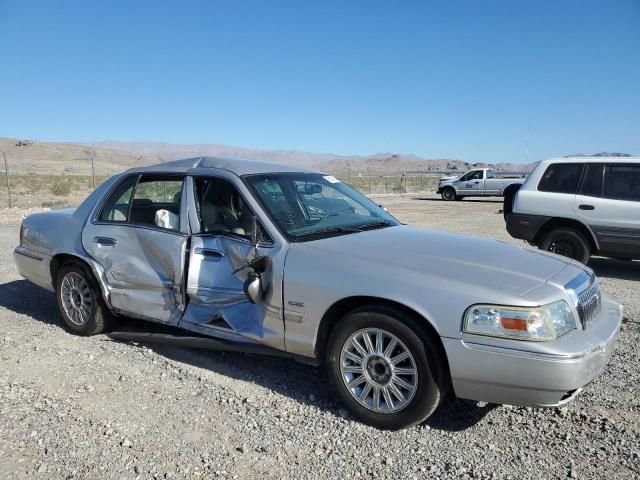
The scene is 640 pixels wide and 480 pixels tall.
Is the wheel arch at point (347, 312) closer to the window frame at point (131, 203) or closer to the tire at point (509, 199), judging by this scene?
the window frame at point (131, 203)

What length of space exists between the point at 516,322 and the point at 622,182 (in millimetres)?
6323

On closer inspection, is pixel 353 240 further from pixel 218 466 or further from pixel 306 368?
pixel 218 466

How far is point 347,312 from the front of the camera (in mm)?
3662

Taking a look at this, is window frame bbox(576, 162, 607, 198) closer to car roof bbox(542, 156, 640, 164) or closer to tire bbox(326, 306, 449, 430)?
car roof bbox(542, 156, 640, 164)

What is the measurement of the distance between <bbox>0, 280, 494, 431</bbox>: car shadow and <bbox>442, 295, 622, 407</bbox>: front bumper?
515mm

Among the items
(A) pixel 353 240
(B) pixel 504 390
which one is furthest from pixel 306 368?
(B) pixel 504 390

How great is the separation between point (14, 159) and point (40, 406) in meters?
98.2

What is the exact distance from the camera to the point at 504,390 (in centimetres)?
315

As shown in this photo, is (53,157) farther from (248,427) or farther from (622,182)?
(248,427)

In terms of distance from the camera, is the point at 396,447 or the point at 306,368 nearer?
the point at 396,447

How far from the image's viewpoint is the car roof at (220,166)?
4.59 m

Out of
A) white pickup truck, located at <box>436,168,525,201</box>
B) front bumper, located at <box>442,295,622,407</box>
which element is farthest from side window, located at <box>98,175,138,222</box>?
white pickup truck, located at <box>436,168,525,201</box>

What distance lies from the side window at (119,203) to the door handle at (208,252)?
116 centimetres

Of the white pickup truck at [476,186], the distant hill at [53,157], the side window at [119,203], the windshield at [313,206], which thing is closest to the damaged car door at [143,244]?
the side window at [119,203]
